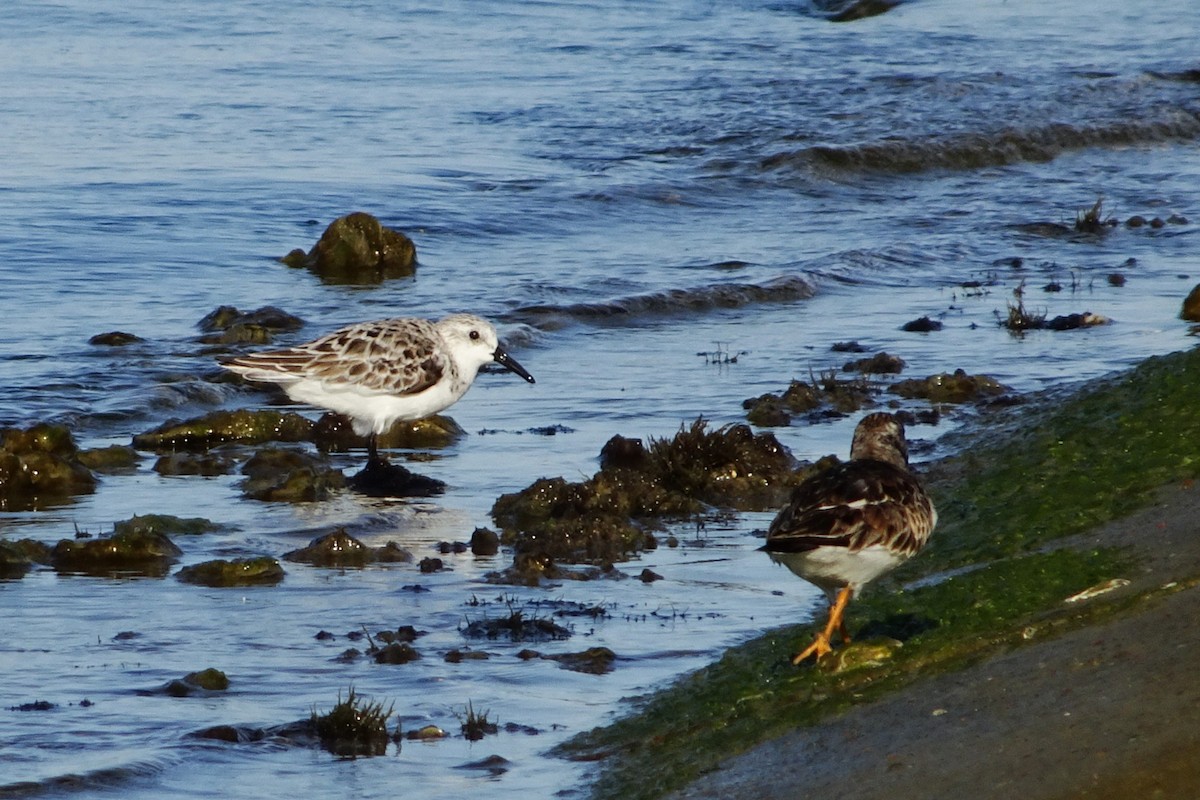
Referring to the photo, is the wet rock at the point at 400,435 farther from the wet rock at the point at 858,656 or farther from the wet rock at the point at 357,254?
the wet rock at the point at 858,656

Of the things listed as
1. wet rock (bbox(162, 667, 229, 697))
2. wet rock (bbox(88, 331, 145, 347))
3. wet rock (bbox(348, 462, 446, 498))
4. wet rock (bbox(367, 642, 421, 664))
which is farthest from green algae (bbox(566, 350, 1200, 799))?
wet rock (bbox(88, 331, 145, 347))

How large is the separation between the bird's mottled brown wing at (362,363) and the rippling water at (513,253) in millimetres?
445

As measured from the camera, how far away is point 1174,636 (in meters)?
4.47

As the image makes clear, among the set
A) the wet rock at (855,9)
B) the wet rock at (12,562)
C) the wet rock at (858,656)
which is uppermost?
the wet rock at (855,9)

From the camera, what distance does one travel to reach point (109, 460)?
9117 millimetres

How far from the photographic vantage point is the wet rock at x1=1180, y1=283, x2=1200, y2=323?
1152cm

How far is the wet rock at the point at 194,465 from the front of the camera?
354 inches

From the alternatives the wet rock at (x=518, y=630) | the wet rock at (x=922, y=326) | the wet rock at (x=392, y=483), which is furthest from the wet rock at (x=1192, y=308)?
the wet rock at (x=518, y=630)

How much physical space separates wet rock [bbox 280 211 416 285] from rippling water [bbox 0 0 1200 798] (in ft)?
0.90

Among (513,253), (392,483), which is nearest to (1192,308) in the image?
(392,483)

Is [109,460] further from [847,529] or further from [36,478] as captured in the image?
[847,529]

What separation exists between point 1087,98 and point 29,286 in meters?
14.3

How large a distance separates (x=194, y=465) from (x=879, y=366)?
412 centimetres

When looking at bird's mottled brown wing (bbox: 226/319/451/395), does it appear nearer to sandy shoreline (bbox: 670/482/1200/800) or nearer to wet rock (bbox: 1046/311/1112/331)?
wet rock (bbox: 1046/311/1112/331)
